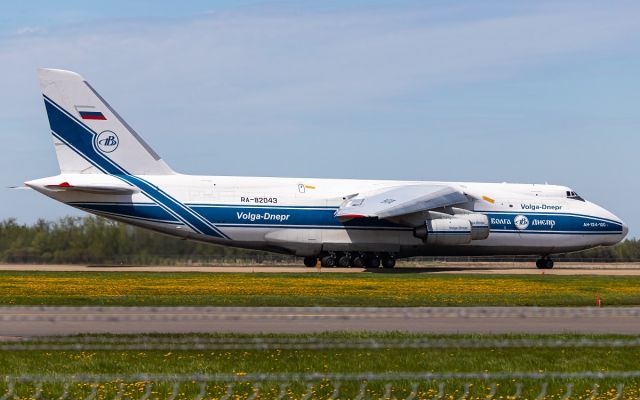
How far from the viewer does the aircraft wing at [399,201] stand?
160ft

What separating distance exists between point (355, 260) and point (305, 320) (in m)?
30.8

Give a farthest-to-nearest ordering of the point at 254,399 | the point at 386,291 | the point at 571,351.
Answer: the point at 386,291, the point at 571,351, the point at 254,399

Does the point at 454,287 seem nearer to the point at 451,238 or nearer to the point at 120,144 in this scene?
the point at 451,238

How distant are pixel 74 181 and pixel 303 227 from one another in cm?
1132

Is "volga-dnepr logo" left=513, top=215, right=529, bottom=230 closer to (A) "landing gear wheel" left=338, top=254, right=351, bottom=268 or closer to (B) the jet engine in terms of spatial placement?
(B) the jet engine

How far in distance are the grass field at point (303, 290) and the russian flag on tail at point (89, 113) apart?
975 centimetres

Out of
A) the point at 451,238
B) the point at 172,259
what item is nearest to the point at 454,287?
the point at 451,238

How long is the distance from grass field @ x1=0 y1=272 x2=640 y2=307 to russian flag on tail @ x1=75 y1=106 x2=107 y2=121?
9.75m

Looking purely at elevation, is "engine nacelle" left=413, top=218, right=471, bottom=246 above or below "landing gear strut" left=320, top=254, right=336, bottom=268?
above

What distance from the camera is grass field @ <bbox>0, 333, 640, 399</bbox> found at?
1233 cm

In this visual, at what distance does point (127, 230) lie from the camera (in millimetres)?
52938

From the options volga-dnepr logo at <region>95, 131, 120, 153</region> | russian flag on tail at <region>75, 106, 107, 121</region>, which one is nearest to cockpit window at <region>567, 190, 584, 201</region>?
volga-dnepr logo at <region>95, 131, 120, 153</region>

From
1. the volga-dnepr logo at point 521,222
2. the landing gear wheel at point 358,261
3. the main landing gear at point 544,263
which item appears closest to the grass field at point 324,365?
the landing gear wheel at point 358,261

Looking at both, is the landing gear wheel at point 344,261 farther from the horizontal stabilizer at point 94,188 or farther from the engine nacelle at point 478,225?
the horizontal stabilizer at point 94,188
